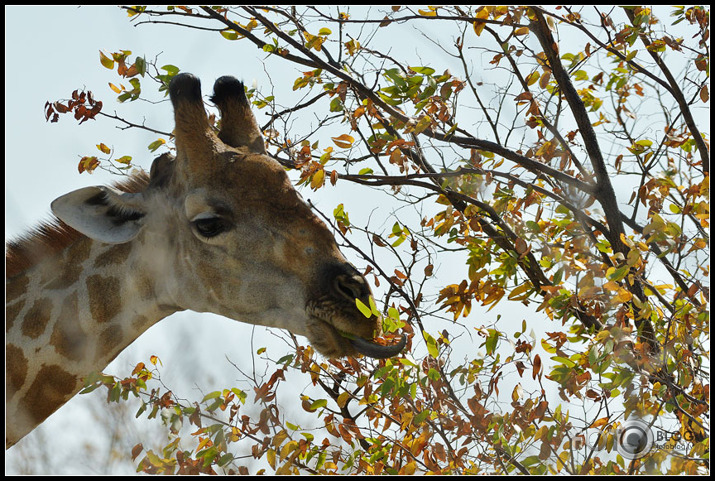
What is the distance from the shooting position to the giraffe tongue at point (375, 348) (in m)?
4.11

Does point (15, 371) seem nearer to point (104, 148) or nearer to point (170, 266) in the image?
point (170, 266)

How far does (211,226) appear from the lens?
15.0ft

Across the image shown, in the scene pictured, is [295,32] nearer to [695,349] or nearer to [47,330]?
[47,330]

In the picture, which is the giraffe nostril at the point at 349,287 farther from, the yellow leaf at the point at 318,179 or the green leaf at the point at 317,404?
the green leaf at the point at 317,404

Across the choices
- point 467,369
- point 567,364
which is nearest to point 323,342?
point 467,369

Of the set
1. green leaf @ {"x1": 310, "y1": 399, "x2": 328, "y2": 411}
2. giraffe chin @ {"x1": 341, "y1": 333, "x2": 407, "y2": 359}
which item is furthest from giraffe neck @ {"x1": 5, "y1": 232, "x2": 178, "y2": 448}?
giraffe chin @ {"x1": 341, "y1": 333, "x2": 407, "y2": 359}

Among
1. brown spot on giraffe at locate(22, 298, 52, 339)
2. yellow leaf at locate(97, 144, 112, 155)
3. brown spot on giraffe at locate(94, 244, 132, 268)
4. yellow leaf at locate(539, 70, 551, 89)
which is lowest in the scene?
brown spot on giraffe at locate(22, 298, 52, 339)

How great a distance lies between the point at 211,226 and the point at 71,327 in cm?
92

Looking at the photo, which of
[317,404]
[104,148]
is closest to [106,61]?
[104,148]

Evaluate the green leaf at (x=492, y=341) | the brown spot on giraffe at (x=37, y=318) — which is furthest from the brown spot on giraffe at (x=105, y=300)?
the green leaf at (x=492, y=341)

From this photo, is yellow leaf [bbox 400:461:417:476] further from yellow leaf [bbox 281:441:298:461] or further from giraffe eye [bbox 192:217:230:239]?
giraffe eye [bbox 192:217:230:239]

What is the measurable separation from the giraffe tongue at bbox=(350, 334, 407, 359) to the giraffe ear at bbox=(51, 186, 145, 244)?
136 centimetres

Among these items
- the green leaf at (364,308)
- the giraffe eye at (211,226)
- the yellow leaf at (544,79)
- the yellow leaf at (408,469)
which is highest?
the yellow leaf at (544,79)

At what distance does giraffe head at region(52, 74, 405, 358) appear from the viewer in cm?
429
